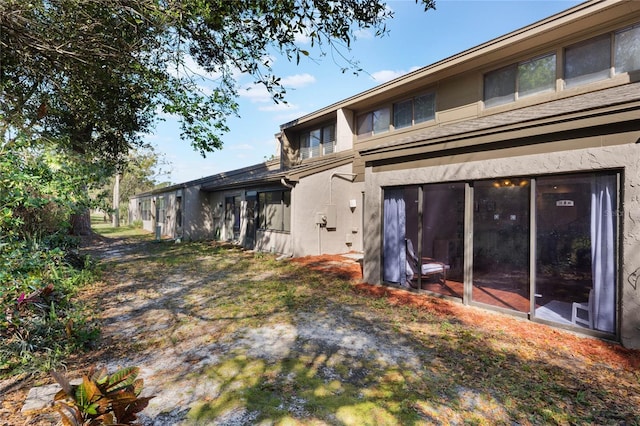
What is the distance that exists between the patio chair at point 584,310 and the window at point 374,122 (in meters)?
8.58

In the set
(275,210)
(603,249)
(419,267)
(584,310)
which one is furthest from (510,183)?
(275,210)

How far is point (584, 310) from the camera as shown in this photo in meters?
5.00

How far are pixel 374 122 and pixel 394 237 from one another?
6825 mm

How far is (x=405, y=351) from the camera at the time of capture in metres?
4.39

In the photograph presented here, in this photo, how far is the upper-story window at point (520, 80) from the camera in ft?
26.5

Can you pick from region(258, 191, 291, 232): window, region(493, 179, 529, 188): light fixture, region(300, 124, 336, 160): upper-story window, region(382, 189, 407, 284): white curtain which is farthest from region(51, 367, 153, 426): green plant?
region(300, 124, 336, 160): upper-story window

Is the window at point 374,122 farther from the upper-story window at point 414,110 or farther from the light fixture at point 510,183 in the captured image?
the light fixture at point 510,183

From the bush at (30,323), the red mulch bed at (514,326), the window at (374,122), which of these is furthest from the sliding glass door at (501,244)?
the bush at (30,323)

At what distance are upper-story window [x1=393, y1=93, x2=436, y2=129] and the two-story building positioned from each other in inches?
1.9

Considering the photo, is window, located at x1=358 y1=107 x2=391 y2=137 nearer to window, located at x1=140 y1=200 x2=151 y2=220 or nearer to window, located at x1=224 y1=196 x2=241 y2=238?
window, located at x1=224 y1=196 x2=241 y2=238

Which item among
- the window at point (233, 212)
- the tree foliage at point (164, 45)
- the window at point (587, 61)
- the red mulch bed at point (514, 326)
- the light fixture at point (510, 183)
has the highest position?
the window at point (587, 61)

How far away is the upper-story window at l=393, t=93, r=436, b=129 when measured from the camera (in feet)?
35.2

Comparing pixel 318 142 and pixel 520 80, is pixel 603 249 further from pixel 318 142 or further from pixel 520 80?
pixel 318 142

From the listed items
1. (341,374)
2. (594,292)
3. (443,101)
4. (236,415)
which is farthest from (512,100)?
(236,415)
